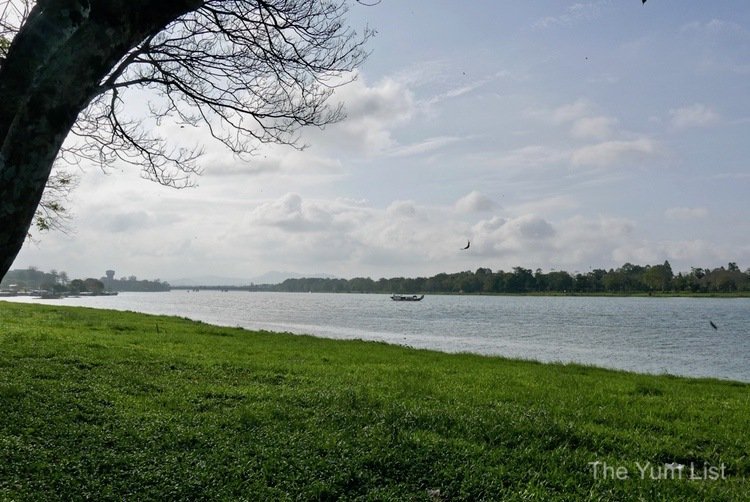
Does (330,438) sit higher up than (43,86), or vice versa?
(43,86)

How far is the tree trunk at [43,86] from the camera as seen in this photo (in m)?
3.48

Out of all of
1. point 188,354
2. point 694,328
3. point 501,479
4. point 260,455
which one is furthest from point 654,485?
point 694,328

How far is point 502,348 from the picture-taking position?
34.8 metres

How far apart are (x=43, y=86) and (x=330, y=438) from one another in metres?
4.90

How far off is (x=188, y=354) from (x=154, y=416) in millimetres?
7207

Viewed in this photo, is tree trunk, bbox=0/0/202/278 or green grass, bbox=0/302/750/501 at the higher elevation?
tree trunk, bbox=0/0/202/278

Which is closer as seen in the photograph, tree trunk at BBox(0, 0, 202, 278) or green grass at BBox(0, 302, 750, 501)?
tree trunk at BBox(0, 0, 202, 278)

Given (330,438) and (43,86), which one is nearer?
(43,86)

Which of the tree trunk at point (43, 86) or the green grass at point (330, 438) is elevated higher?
the tree trunk at point (43, 86)

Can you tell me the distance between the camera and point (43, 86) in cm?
353

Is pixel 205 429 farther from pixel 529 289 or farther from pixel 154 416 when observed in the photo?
pixel 529 289

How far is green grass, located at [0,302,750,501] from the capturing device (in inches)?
219

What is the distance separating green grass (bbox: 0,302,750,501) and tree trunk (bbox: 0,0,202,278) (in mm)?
3110

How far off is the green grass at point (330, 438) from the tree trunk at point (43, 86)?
3.11 m
